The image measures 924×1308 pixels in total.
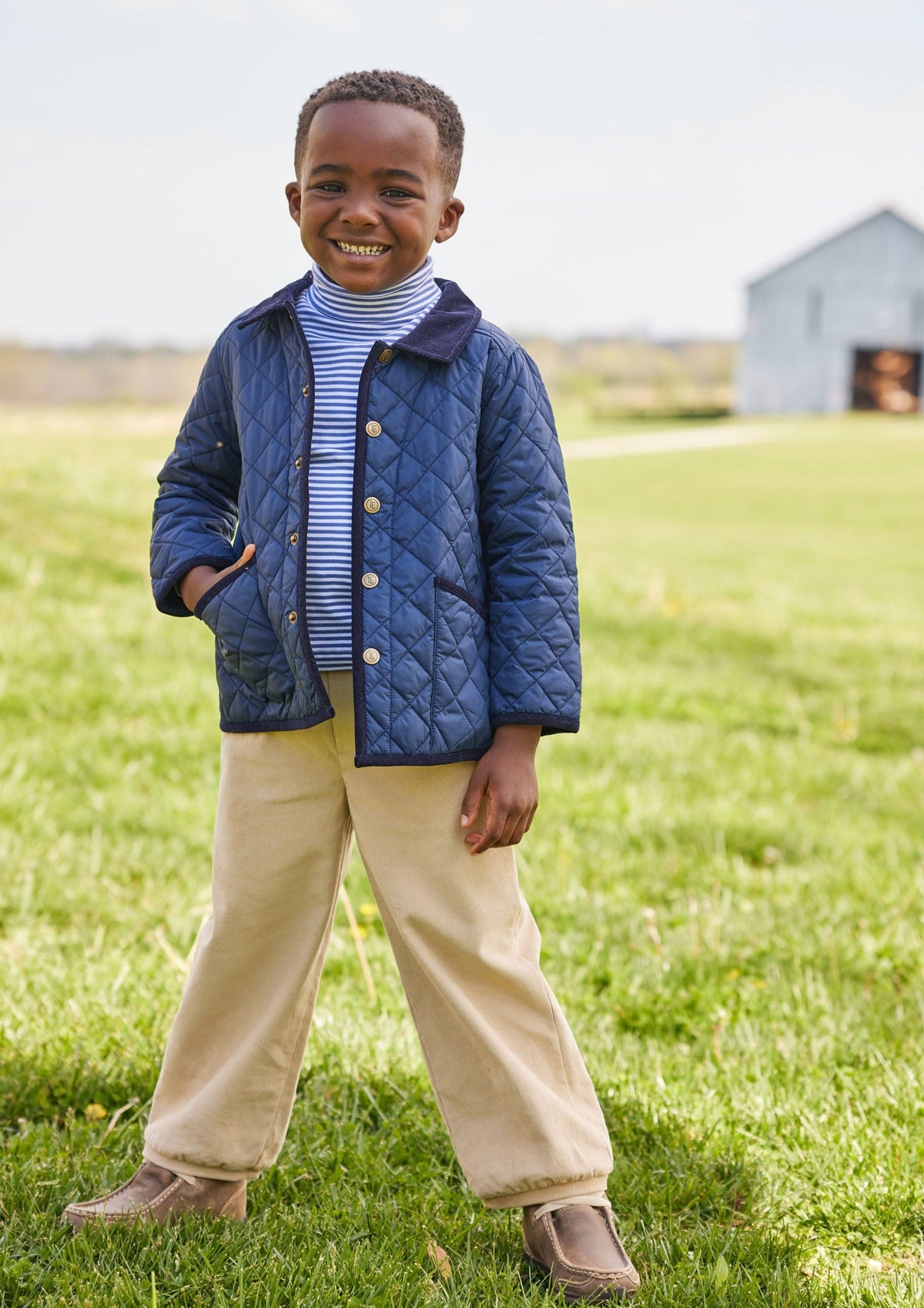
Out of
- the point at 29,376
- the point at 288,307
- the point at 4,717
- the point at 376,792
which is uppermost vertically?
the point at 29,376

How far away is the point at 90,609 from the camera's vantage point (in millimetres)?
6445

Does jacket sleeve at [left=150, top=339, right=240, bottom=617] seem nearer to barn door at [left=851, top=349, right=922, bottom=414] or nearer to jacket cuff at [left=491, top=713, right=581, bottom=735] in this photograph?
jacket cuff at [left=491, top=713, right=581, bottom=735]

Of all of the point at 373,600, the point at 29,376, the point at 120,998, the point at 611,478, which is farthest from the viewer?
the point at 29,376

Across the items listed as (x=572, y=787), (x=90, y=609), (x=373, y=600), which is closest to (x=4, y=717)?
(x=90, y=609)

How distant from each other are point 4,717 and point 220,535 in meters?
3.03

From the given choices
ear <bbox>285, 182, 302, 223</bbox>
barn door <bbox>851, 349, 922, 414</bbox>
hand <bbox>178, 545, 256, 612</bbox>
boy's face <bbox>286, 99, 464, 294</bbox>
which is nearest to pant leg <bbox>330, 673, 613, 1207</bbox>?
hand <bbox>178, 545, 256, 612</bbox>

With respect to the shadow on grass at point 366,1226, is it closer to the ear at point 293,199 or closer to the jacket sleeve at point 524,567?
the jacket sleeve at point 524,567

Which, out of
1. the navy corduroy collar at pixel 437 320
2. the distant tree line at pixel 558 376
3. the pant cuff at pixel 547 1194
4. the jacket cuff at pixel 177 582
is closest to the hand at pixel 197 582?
the jacket cuff at pixel 177 582

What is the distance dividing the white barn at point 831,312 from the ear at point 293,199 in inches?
1860

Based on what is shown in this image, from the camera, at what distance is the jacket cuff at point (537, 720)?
1999 mm

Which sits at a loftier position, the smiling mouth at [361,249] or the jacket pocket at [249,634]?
the smiling mouth at [361,249]

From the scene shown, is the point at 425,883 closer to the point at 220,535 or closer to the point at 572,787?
the point at 220,535

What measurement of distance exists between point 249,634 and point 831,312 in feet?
160

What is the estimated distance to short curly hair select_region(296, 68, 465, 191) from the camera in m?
1.96
